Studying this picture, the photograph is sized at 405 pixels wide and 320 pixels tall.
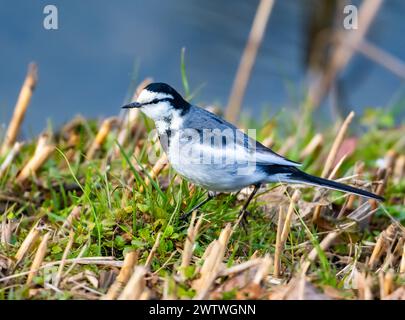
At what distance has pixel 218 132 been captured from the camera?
14.4ft

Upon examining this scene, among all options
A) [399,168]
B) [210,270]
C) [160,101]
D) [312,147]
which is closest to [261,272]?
[210,270]

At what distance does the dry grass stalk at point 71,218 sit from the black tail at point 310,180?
0.97 m

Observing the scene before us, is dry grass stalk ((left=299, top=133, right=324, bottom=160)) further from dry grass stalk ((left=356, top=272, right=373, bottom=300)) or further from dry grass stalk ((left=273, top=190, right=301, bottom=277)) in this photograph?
dry grass stalk ((left=356, top=272, right=373, bottom=300))

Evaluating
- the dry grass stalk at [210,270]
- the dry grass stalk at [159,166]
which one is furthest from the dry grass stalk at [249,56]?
the dry grass stalk at [210,270]

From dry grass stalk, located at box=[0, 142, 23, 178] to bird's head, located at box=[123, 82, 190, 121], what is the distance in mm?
975

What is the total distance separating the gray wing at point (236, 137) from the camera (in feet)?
14.2

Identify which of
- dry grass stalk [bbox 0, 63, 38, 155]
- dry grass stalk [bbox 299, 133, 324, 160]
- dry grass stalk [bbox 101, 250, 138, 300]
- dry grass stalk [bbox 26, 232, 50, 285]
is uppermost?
dry grass stalk [bbox 0, 63, 38, 155]

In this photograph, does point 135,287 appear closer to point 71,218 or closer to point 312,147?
point 71,218

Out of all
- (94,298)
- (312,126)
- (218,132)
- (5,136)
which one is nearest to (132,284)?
(94,298)

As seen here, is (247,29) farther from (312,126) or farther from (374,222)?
(374,222)

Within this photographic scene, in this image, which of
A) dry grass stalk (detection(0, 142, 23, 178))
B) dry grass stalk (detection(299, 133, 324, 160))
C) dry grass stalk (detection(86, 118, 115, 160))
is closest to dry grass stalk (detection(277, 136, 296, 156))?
dry grass stalk (detection(299, 133, 324, 160))

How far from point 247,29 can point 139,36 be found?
52.1 inches

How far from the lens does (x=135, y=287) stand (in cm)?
332

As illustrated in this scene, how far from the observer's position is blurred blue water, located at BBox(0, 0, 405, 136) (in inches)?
388
